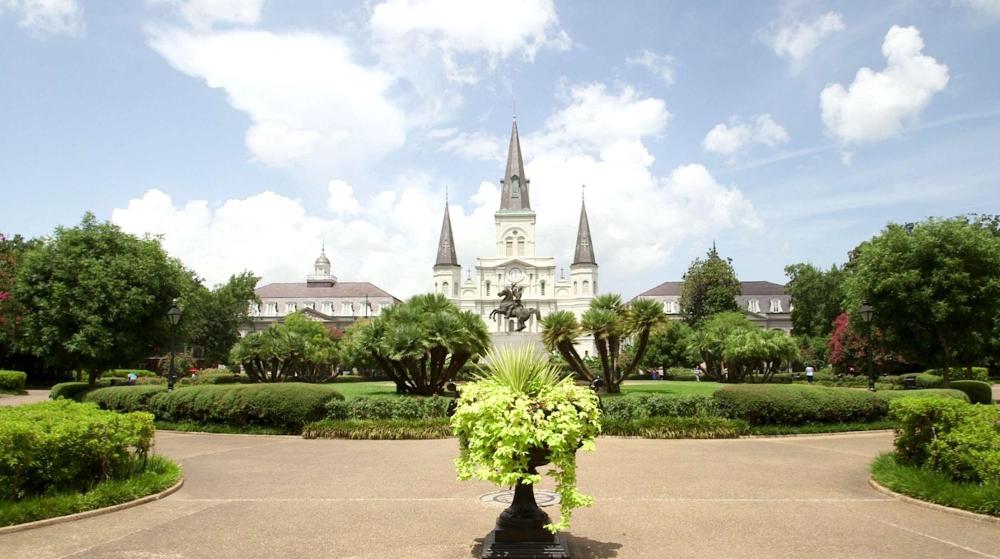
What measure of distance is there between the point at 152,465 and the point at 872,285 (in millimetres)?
26152

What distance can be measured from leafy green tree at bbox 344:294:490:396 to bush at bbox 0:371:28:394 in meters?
21.6

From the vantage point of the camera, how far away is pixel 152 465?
10.2 metres

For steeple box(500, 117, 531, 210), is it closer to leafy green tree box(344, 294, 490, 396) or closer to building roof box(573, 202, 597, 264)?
building roof box(573, 202, 597, 264)

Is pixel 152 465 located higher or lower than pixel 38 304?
lower

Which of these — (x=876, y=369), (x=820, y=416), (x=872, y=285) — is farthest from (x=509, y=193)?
(x=820, y=416)

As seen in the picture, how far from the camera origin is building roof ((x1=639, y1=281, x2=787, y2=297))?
3918 inches

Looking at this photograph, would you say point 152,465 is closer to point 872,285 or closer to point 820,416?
point 820,416

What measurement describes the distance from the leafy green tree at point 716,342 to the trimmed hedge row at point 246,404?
3075 cm

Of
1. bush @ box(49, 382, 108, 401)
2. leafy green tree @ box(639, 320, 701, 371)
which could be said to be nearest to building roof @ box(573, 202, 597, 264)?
leafy green tree @ box(639, 320, 701, 371)

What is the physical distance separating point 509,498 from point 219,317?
54970 millimetres

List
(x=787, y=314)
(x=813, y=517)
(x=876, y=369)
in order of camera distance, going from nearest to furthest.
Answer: (x=813, y=517)
(x=876, y=369)
(x=787, y=314)

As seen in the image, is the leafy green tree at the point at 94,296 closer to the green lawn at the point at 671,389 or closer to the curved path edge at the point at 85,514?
the curved path edge at the point at 85,514

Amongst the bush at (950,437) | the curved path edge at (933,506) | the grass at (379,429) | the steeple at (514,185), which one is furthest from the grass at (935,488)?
the steeple at (514,185)

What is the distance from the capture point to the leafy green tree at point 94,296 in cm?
2281
